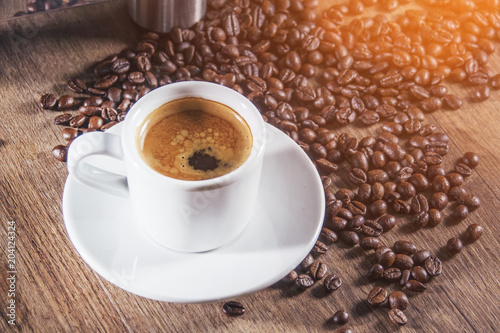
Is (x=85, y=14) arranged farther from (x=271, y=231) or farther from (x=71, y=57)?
(x=271, y=231)

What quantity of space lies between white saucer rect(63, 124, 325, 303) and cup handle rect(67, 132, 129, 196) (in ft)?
0.27

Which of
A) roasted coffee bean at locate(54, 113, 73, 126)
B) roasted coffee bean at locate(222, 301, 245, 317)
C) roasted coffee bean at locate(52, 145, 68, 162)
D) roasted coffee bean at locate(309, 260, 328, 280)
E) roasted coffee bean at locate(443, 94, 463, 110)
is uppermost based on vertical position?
roasted coffee bean at locate(443, 94, 463, 110)

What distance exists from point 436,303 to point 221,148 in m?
0.69

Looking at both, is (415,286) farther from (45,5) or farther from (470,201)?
(45,5)

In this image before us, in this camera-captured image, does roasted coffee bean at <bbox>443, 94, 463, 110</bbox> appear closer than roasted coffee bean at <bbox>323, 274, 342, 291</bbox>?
No

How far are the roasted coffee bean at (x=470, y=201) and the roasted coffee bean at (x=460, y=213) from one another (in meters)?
0.02

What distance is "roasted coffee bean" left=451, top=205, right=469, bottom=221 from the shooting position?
4.64 ft

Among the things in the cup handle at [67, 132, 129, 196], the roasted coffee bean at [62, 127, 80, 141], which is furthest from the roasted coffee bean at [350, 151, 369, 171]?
the roasted coffee bean at [62, 127, 80, 141]

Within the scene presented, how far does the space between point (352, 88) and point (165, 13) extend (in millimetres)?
665

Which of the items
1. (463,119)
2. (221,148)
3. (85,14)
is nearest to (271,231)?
(221,148)

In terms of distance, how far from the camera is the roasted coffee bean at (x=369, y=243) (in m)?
1.33

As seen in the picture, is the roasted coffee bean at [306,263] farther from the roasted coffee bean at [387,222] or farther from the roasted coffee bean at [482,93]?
the roasted coffee bean at [482,93]

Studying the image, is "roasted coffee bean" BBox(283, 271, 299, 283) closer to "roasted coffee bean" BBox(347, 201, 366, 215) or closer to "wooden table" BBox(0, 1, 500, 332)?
"wooden table" BBox(0, 1, 500, 332)

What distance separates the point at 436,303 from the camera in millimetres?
1282
